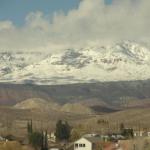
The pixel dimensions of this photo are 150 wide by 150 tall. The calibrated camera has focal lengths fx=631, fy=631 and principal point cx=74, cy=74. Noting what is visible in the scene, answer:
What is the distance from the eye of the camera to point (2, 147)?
99.5m

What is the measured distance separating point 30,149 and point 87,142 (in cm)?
1084

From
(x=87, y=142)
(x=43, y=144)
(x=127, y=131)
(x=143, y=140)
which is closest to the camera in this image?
(x=143, y=140)

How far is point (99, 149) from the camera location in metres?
108

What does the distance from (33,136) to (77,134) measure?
106 ft

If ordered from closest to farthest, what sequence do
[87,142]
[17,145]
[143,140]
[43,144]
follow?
[143,140] < [17,145] < [87,142] < [43,144]

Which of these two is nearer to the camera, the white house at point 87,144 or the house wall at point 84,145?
the white house at point 87,144

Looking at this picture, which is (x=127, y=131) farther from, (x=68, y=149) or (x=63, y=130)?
(x=68, y=149)

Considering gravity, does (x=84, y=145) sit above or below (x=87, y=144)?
below

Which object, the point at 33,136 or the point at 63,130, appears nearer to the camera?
the point at 33,136

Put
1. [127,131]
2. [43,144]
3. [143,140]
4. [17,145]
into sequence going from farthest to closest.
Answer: [127,131]
[43,144]
[17,145]
[143,140]

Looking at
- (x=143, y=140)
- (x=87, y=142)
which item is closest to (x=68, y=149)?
(x=87, y=142)

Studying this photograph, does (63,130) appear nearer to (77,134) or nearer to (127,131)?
(77,134)

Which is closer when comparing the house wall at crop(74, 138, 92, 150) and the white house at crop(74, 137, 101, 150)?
the white house at crop(74, 137, 101, 150)

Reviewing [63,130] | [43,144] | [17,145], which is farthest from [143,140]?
[63,130]
